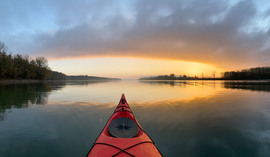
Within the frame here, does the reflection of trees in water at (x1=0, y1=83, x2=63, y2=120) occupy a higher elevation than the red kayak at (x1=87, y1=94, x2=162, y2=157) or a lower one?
lower

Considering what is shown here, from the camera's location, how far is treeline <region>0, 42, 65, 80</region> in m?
54.0

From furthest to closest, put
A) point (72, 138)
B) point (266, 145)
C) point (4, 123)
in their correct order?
point (4, 123), point (72, 138), point (266, 145)

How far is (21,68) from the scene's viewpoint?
68188mm

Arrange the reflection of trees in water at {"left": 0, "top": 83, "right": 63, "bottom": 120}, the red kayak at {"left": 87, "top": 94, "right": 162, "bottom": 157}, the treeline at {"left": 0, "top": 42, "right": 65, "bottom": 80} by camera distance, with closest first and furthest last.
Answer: the red kayak at {"left": 87, "top": 94, "right": 162, "bottom": 157}
the reflection of trees in water at {"left": 0, "top": 83, "right": 63, "bottom": 120}
the treeline at {"left": 0, "top": 42, "right": 65, "bottom": 80}

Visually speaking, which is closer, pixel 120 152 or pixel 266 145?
pixel 120 152

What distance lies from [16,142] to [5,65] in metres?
68.4

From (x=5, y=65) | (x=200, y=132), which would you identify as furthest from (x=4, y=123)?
(x=5, y=65)

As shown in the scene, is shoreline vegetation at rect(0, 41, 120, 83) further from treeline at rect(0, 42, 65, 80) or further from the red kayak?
the red kayak

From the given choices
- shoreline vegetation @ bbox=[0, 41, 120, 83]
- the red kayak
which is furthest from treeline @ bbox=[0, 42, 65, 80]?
the red kayak

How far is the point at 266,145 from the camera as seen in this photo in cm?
532

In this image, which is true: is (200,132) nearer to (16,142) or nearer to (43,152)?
(43,152)

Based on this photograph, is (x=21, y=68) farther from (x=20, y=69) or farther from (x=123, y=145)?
(x=123, y=145)

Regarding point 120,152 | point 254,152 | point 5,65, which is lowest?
point 254,152

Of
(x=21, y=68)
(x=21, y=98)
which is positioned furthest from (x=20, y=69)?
(x=21, y=98)
